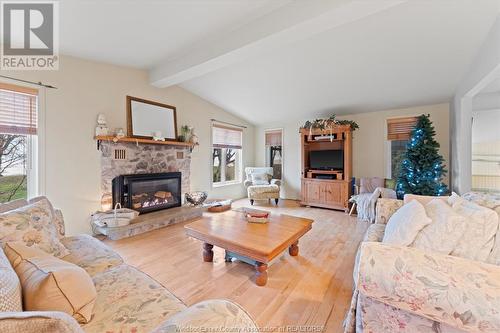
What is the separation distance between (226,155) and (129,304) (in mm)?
4841

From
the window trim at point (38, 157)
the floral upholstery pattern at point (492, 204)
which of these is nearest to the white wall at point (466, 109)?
A: the floral upholstery pattern at point (492, 204)

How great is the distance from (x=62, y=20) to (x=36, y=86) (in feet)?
3.46

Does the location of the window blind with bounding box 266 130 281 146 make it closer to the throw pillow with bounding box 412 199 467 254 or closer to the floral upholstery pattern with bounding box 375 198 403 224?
the floral upholstery pattern with bounding box 375 198 403 224

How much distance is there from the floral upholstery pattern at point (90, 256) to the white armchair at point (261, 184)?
147 inches

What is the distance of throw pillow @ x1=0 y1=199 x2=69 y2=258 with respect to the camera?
129 centimetres

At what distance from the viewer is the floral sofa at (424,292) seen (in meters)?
0.88

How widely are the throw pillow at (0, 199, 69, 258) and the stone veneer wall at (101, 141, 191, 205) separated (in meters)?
2.01

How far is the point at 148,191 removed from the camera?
3889mm

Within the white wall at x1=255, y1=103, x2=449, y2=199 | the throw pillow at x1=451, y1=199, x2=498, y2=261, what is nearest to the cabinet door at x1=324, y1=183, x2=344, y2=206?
the white wall at x1=255, y1=103, x2=449, y2=199

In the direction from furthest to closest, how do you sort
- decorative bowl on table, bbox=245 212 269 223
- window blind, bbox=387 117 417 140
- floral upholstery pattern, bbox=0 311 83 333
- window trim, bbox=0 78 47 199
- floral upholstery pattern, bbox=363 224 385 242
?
1. window blind, bbox=387 117 417 140
2. window trim, bbox=0 78 47 199
3. decorative bowl on table, bbox=245 212 269 223
4. floral upholstery pattern, bbox=363 224 385 242
5. floral upholstery pattern, bbox=0 311 83 333

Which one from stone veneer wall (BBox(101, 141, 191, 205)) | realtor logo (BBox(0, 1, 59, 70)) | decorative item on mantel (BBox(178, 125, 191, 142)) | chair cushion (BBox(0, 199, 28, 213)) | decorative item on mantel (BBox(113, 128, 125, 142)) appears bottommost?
chair cushion (BBox(0, 199, 28, 213))

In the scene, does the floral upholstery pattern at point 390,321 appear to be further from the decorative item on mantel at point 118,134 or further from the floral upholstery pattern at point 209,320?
the decorative item on mantel at point 118,134

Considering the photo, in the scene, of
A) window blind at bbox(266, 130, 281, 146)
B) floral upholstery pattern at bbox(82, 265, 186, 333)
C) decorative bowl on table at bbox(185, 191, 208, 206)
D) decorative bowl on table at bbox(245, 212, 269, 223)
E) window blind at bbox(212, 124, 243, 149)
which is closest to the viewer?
floral upholstery pattern at bbox(82, 265, 186, 333)

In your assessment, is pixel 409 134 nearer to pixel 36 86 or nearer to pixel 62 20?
pixel 62 20
